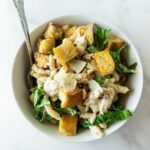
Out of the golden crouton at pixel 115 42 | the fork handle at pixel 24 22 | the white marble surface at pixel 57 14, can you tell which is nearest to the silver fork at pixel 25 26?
the fork handle at pixel 24 22

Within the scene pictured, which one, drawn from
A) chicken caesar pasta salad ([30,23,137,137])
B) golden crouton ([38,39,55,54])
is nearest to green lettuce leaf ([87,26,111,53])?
chicken caesar pasta salad ([30,23,137,137])

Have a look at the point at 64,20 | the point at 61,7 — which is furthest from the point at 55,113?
the point at 61,7

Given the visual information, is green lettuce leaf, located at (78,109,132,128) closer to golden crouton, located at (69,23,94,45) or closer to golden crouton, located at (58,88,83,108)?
golden crouton, located at (58,88,83,108)

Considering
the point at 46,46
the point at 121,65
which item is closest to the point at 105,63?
the point at 121,65

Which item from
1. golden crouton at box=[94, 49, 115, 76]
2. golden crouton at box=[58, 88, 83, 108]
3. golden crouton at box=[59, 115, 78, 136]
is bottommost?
golden crouton at box=[59, 115, 78, 136]

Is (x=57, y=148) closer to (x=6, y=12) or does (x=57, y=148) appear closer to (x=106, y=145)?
(x=106, y=145)

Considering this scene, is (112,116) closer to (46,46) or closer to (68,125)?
(68,125)

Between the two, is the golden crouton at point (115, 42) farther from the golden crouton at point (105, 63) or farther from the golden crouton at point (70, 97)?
the golden crouton at point (70, 97)
